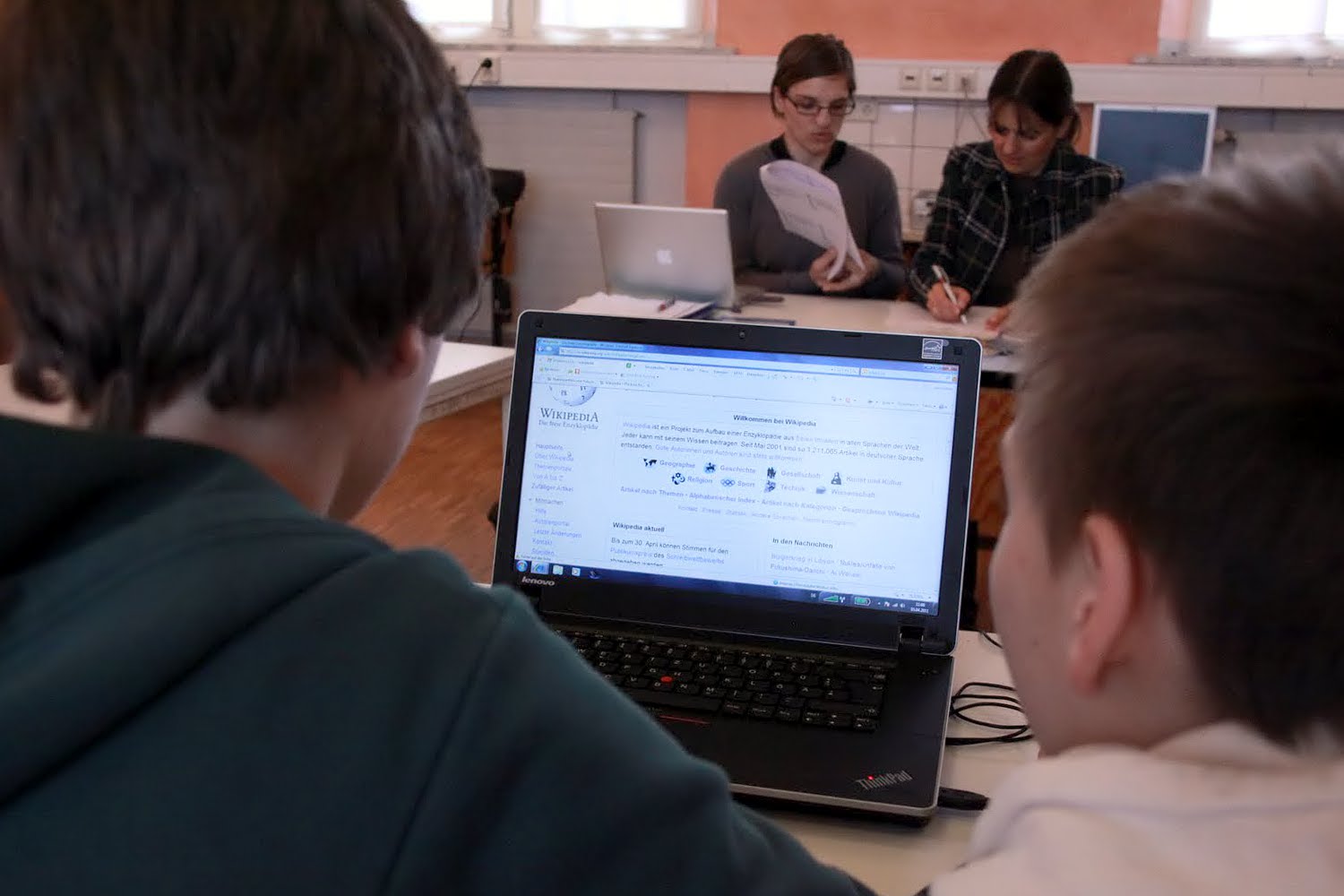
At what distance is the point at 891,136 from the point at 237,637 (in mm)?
4266

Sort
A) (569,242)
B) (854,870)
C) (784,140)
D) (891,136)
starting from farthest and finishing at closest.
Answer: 1. (569,242)
2. (891,136)
3. (784,140)
4. (854,870)

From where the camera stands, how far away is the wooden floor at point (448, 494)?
10.8ft

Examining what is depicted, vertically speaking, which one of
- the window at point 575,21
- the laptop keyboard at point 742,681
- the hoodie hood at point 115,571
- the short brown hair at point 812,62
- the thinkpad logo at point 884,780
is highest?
the window at point 575,21

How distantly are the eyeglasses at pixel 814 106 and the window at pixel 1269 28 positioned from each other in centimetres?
165

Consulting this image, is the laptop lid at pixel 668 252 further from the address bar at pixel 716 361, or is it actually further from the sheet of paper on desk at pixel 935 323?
the address bar at pixel 716 361

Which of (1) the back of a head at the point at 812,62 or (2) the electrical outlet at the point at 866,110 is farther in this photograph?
(2) the electrical outlet at the point at 866,110

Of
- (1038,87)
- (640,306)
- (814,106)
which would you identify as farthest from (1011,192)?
(640,306)

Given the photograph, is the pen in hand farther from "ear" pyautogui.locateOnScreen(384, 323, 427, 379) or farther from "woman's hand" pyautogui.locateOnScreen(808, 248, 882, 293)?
"ear" pyautogui.locateOnScreen(384, 323, 427, 379)

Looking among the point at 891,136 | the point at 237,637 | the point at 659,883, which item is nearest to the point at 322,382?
the point at 237,637

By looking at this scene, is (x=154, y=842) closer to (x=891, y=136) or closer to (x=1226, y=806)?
(x=1226, y=806)

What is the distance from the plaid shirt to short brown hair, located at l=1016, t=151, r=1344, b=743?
7.71ft

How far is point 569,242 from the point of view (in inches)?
203

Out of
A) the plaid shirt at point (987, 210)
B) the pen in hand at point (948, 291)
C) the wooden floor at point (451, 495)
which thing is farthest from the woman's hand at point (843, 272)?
the wooden floor at point (451, 495)

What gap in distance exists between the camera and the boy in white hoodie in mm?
518
